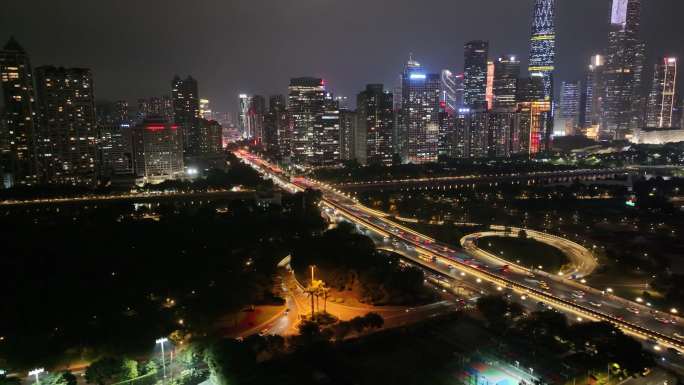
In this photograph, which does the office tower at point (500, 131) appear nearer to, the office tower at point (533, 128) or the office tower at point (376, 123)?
the office tower at point (533, 128)

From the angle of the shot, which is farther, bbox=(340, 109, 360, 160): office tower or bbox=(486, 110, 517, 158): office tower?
bbox=(486, 110, 517, 158): office tower

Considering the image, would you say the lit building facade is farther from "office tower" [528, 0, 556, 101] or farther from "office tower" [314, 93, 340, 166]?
"office tower" [528, 0, 556, 101]

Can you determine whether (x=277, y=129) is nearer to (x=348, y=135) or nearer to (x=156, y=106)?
(x=348, y=135)

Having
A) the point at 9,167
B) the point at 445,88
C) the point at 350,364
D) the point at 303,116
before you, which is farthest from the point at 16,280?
the point at 445,88

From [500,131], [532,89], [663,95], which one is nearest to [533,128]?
[500,131]

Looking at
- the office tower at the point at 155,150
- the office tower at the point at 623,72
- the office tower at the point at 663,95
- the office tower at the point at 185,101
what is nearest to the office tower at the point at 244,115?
the office tower at the point at 185,101

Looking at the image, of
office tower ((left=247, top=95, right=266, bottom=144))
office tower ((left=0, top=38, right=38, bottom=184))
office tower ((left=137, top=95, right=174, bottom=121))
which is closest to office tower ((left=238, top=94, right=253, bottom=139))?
office tower ((left=247, top=95, right=266, bottom=144))
